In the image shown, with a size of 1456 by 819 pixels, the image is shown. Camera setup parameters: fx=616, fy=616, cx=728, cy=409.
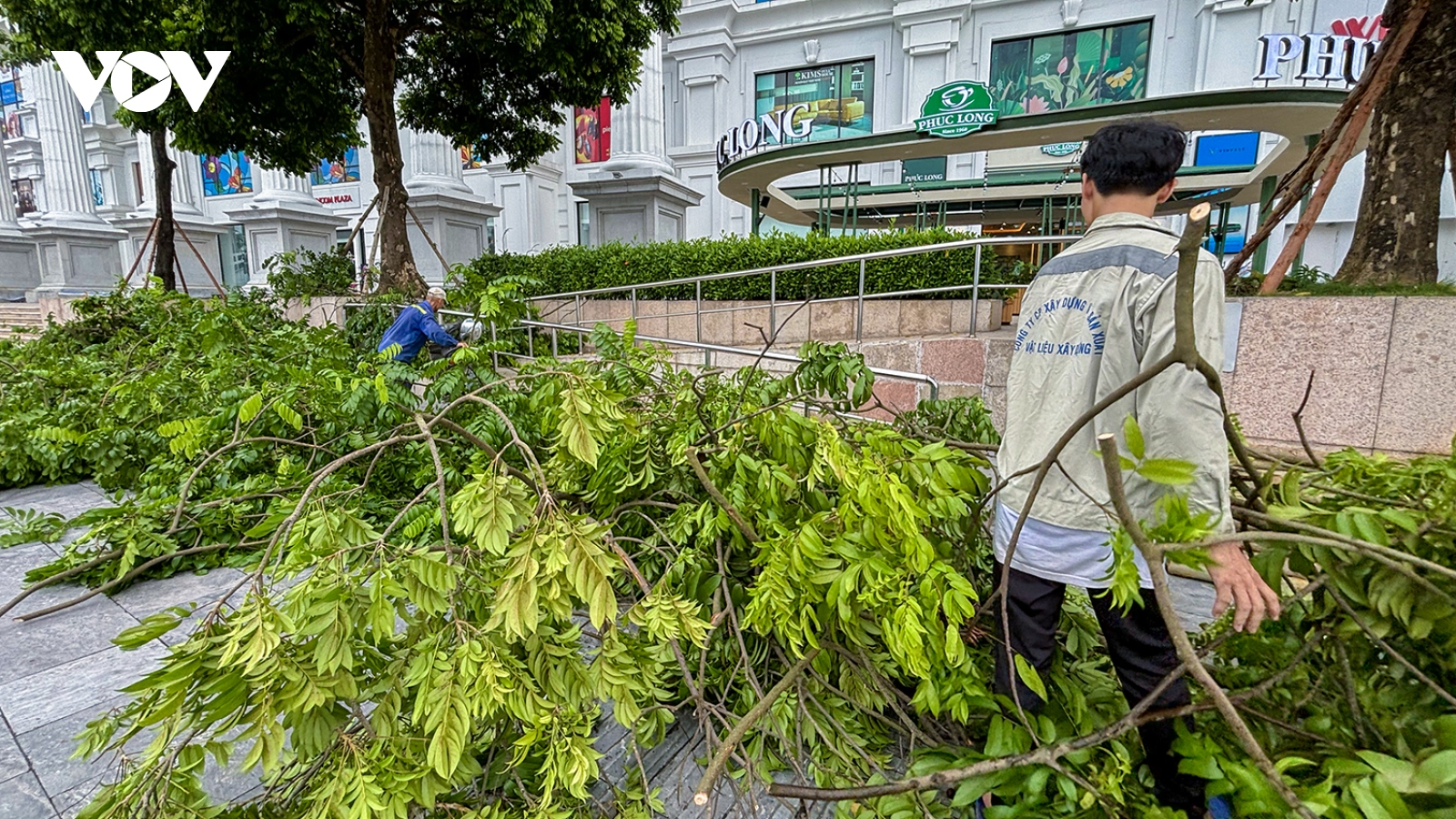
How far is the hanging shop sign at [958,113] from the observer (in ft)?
29.7

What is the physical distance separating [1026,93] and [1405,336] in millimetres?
18558

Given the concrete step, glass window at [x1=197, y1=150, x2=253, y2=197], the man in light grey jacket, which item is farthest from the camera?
glass window at [x1=197, y1=150, x2=253, y2=197]

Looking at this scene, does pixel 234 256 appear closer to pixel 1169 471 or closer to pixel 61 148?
pixel 61 148

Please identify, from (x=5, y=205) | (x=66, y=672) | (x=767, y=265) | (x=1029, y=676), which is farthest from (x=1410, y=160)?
(x=5, y=205)

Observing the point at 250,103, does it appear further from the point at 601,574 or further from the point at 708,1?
the point at 708,1

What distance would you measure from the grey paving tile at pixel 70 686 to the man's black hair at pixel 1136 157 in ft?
12.5

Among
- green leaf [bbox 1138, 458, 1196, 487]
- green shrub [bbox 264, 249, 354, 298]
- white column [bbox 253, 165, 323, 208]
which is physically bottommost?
green leaf [bbox 1138, 458, 1196, 487]

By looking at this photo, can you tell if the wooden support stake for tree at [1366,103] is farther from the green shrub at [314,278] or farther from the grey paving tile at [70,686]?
the green shrub at [314,278]

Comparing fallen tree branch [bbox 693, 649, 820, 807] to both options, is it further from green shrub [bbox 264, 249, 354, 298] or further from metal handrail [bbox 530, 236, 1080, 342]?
green shrub [bbox 264, 249, 354, 298]

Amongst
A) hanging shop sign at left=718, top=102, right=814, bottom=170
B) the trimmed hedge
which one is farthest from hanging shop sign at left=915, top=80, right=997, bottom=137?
hanging shop sign at left=718, top=102, right=814, bottom=170

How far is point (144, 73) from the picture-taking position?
8.09 metres

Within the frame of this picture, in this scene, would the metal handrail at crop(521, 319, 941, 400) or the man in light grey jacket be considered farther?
the metal handrail at crop(521, 319, 941, 400)

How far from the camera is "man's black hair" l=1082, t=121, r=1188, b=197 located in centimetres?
157

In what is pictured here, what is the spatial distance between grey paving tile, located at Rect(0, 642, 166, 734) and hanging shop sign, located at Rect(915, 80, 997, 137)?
10.2 m
